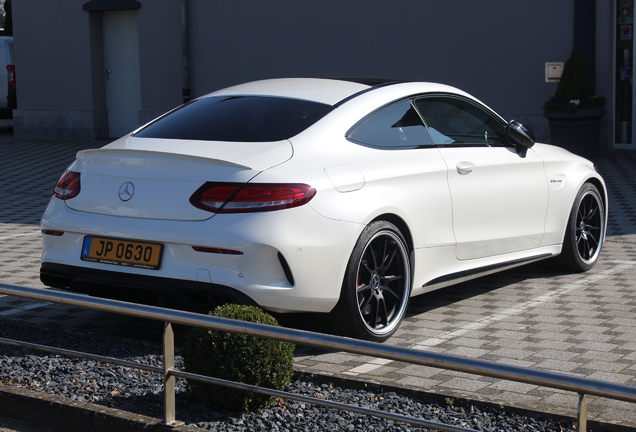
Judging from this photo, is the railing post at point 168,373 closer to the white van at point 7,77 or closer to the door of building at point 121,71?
the door of building at point 121,71

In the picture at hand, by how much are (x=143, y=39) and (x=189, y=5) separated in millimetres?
1345

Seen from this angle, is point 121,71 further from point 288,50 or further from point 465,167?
point 465,167

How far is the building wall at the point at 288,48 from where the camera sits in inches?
603

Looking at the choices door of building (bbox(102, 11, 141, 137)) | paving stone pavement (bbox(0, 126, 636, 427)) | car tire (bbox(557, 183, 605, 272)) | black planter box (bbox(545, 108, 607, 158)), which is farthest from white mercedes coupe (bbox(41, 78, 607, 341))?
door of building (bbox(102, 11, 141, 137))

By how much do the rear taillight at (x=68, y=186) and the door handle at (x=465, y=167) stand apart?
7.75ft

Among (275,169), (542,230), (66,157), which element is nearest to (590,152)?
(542,230)

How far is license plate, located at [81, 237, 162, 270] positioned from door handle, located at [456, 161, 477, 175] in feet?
6.84

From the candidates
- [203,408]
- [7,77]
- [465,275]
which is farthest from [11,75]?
[203,408]

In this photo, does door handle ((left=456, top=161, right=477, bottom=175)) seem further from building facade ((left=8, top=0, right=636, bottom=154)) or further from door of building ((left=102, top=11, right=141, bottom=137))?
door of building ((left=102, top=11, right=141, bottom=137))

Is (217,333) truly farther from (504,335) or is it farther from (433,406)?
(504,335)

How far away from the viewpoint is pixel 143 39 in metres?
19.0

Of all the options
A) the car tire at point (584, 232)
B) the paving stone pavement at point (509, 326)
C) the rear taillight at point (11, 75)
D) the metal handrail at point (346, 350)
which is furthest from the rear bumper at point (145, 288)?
the rear taillight at point (11, 75)

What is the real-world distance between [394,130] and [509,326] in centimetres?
140

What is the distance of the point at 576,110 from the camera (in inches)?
553
